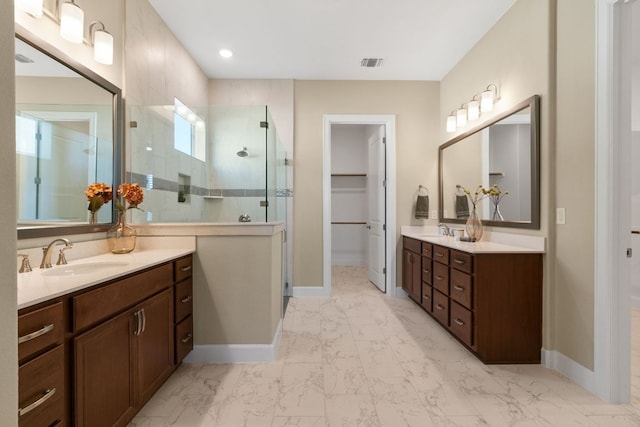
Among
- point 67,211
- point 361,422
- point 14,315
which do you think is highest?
point 67,211

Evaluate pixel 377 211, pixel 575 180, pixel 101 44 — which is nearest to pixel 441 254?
pixel 575 180

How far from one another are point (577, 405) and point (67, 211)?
3191 mm

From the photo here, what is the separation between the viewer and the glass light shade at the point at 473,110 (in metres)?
3.09

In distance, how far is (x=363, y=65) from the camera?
3604mm

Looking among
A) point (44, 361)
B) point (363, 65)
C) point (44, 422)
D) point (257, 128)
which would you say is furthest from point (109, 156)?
point (363, 65)

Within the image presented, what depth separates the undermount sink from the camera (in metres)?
1.44

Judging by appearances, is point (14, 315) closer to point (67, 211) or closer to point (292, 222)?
point (67, 211)

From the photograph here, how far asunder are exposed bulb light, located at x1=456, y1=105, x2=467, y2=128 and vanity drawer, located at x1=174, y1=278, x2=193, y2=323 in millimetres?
3166

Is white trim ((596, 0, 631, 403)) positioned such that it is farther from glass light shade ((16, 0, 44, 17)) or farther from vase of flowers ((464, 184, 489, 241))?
glass light shade ((16, 0, 44, 17))

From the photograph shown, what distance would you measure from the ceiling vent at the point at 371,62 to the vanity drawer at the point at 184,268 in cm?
288

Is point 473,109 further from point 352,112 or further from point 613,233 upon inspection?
point 613,233

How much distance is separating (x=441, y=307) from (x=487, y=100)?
6.60ft

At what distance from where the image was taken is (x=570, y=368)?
6.63 ft

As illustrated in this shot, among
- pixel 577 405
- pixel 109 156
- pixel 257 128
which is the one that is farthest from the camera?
pixel 257 128
